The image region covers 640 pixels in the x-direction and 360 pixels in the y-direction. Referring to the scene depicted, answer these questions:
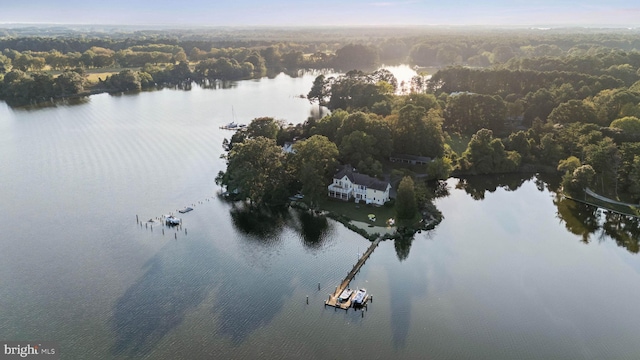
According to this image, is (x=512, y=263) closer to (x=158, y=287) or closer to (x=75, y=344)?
(x=158, y=287)

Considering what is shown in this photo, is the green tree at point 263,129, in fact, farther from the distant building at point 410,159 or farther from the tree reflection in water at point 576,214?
the tree reflection in water at point 576,214

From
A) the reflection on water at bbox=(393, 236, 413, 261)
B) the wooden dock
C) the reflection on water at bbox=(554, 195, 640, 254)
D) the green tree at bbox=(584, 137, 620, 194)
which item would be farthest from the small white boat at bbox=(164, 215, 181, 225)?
the green tree at bbox=(584, 137, 620, 194)

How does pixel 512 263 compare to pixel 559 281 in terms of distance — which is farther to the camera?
pixel 512 263

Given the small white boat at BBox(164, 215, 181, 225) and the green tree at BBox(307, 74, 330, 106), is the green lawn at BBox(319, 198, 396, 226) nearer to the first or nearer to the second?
the small white boat at BBox(164, 215, 181, 225)

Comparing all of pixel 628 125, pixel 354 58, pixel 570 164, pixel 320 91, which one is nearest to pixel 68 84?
pixel 320 91

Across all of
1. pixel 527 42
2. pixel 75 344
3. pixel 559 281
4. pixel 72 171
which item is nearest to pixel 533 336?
pixel 559 281
